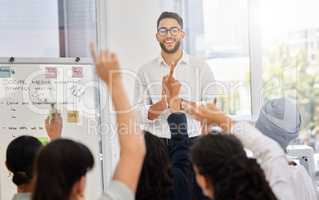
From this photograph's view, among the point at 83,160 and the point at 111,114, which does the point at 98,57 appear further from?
the point at 111,114

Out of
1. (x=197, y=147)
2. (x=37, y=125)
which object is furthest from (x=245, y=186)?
(x=37, y=125)

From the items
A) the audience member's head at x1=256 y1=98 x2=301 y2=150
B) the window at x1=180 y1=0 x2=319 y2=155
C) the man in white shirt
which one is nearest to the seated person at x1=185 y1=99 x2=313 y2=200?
the audience member's head at x1=256 y1=98 x2=301 y2=150

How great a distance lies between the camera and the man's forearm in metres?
2.73

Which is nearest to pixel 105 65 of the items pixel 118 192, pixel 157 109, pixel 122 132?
pixel 122 132

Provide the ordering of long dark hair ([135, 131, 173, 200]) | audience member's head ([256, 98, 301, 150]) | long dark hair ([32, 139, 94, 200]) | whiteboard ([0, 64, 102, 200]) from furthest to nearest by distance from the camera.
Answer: whiteboard ([0, 64, 102, 200]) < audience member's head ([256, 98, 301, 150]) < long dark hair ([135, 131, 173, 200]) < long dark hair ([32, 139, 94, 200])

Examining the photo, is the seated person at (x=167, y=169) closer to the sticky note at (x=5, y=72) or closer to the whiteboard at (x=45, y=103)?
the whiteboard at (x=45, y=103)

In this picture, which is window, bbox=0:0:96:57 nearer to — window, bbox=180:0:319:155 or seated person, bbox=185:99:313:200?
window, bbox=180:0:319:155

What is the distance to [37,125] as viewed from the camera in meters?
3.23

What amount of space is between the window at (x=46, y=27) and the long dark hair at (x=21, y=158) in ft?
5.73

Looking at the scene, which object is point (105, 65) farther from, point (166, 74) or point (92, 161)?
point (166, 74)

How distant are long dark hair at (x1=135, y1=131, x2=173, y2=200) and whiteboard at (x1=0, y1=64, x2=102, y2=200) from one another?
1625mm

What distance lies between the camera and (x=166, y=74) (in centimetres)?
301

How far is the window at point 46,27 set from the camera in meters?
3.43

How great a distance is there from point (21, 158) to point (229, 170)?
0.87m
